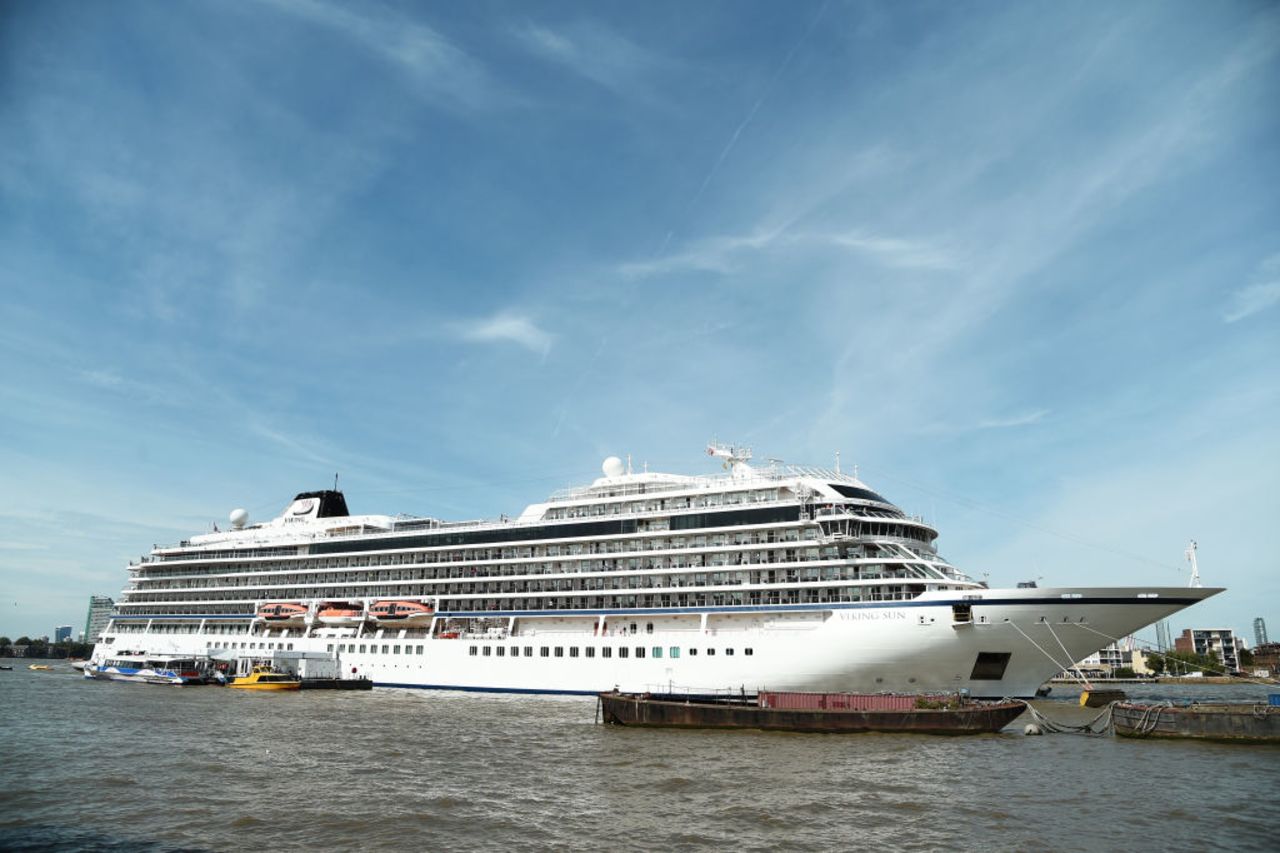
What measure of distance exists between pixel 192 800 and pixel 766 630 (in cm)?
2972

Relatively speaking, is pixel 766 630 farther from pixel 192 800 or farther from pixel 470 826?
pixel 192 800

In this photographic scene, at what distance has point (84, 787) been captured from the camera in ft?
78.4

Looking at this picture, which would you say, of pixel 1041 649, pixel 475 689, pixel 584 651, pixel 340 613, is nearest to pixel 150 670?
pixel 340 613

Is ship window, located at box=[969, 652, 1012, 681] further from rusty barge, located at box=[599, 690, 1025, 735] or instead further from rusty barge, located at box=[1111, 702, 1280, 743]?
rusty barge, located at box=[1111, 702, 1280, 743]

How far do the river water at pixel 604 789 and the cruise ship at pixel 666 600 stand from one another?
6176mm

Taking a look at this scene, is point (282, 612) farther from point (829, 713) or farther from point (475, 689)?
point (829, 713)

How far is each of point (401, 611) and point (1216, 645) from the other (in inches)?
7632

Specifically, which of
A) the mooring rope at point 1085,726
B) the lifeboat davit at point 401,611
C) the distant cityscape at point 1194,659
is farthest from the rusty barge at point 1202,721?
the distant cityscape at point 1194,659

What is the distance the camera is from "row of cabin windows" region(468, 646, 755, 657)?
47.3 meters

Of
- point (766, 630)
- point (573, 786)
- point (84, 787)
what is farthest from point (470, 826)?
point (766, 630)

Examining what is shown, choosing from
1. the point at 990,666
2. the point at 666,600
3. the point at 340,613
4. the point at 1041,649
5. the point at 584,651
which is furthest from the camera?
the point at 340,613

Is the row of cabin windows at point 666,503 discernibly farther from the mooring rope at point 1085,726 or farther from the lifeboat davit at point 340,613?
the lifeboat davit at point 340,613

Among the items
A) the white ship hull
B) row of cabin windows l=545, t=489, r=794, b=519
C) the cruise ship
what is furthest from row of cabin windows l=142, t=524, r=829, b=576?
the white ship hull

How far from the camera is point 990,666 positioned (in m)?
40.5
